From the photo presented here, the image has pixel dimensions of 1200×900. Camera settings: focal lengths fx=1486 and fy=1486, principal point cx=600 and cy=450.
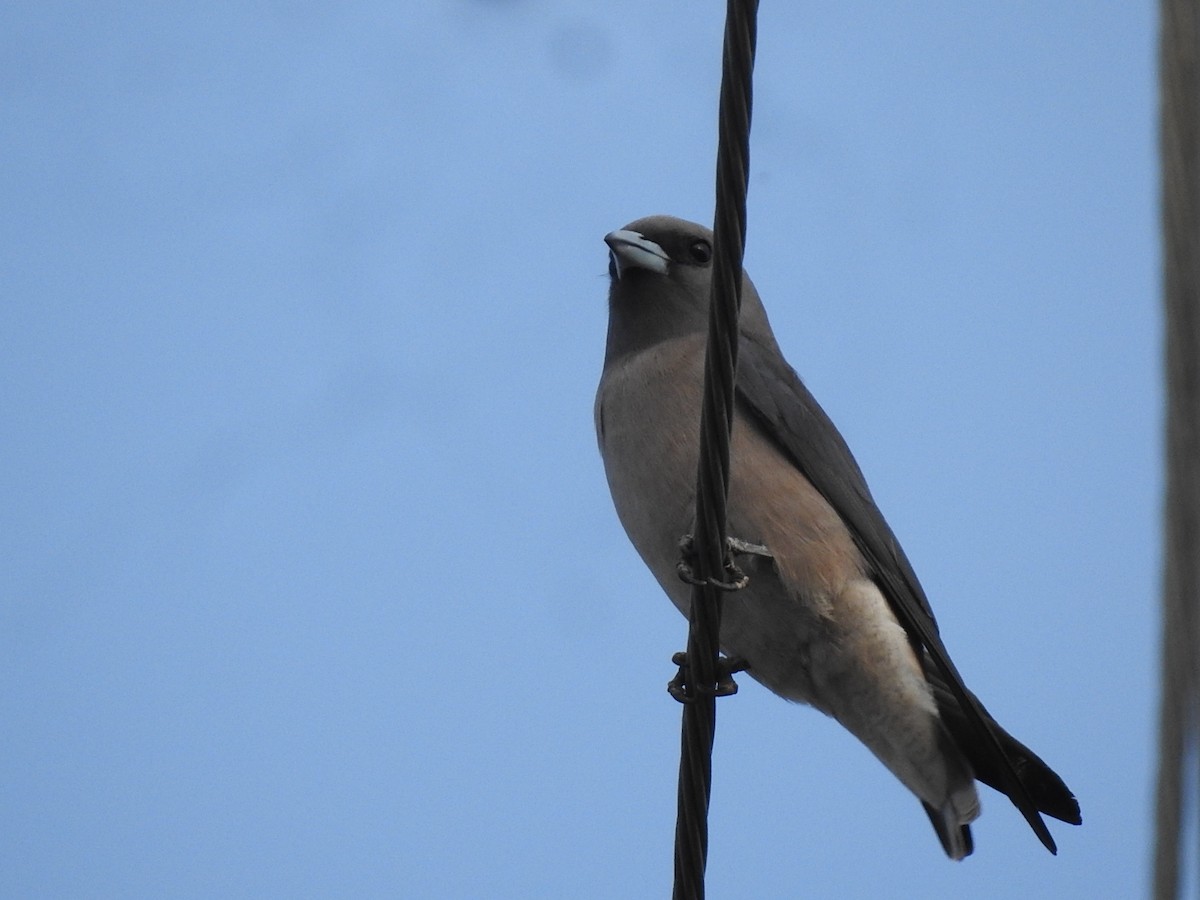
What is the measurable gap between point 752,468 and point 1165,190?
95.5 inches

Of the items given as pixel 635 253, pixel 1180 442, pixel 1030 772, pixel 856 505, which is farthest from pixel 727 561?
pixel 635 253

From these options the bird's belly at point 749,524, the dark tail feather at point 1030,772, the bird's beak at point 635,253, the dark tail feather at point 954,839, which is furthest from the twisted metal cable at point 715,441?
the bird's beak at point 635,253

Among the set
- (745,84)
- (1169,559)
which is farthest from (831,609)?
(1169,559)

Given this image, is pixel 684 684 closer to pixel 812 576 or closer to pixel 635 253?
pixel 812 576

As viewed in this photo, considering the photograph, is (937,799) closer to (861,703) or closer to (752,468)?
(861,703)

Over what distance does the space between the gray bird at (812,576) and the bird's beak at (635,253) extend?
11.8 inches

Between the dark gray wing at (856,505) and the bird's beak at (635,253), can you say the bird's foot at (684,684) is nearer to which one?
the dark gray wing at (856,505)

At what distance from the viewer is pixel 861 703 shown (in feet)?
15.6

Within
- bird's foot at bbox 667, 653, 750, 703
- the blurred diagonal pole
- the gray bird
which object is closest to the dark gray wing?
the gray bird

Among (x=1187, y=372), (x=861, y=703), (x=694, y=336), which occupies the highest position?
(x=694, y=336)

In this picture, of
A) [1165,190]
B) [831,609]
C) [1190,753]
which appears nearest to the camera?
[1190,753]

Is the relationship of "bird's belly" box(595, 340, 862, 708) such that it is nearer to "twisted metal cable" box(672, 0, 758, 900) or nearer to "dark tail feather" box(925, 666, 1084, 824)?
"dark tail feather" box(925, 666, 1084, 824)

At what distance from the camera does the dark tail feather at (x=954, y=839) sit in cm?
496

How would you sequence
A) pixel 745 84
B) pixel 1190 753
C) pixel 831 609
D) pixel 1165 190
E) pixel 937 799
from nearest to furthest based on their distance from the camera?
1. pixel 1190 753
2. pixel 1165 190
3. pixel 745 84
4. pixel 831 609
5. pixel 937 799
